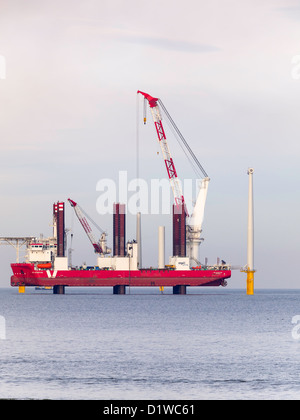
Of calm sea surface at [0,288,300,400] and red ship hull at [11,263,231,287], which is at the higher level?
calm sea surface at [0,288,300,400]

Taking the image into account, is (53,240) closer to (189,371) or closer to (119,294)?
(119,294)

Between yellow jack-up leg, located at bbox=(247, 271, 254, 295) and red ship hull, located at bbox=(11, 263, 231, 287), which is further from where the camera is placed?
red ship hull, located at bbox=(11, 263, 231, 287)

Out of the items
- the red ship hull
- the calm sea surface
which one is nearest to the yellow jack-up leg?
the red ship hull

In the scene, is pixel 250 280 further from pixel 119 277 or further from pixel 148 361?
pixel 148 361

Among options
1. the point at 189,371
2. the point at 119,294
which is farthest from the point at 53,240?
the point at 189,371

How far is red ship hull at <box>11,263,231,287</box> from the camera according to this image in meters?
177

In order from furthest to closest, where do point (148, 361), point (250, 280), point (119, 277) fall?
point (119, 277) → point (250, 280) → point (148, 361)

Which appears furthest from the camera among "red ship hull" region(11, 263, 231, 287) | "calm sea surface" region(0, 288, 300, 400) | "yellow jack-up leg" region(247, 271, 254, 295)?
"red ship hull" region(11, 263, 231, 287)

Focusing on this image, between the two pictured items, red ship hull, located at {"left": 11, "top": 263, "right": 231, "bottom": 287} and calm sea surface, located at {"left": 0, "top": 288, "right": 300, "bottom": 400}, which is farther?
red ship hull, located at {"left": 11, "top": 263, "right": 231, "bottom": 287}

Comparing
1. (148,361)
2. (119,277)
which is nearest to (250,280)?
(119,277)

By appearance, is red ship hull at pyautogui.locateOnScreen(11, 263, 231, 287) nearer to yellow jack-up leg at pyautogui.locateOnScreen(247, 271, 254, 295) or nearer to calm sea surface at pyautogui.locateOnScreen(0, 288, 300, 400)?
yellow jack-up leg at pyautogui.locateOnScreen(247, 271, 254, 295)

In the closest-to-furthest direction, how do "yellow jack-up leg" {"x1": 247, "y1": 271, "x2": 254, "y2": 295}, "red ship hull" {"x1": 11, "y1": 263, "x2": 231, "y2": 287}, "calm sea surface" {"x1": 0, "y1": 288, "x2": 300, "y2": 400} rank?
"calm sea surface" {"x1": 0, "y1": 288, "x2": 300, "y2": 400} → "yellow jack-up leg" {"x1": 247, "y1": 271, "x2": 254, "y2": 295} → "red ship hull" {"x1": 11, "y1": 263, "x2": 231, "y2": 287}

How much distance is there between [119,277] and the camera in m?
180
